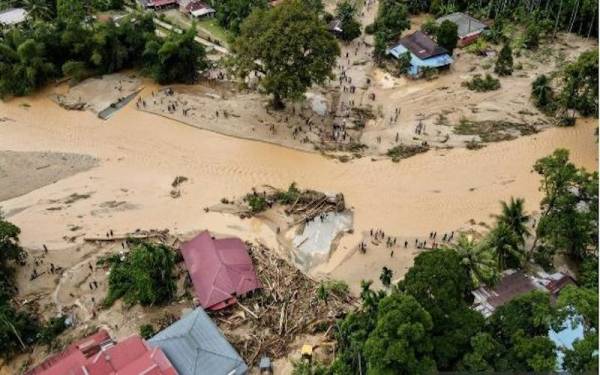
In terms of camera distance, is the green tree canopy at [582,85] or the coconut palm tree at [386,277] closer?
the coconut palm tree at [386,277]

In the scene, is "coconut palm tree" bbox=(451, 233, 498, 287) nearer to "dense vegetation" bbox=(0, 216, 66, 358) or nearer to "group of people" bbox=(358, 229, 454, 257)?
"group of people" bbox=(358, 229, 454, 257)

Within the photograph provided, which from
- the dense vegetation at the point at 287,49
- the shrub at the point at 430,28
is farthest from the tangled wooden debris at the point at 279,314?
the shrub at the point at 430,28

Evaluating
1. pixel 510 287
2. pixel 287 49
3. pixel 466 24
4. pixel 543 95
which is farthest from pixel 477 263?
pixel 466 24

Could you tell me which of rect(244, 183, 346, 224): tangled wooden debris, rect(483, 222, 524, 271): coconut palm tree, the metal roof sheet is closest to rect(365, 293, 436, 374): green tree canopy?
rect(483, 222, 524, 271): coconut palm tree

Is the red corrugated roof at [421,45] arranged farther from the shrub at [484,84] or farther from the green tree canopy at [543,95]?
the green tree canopy at [543,95]

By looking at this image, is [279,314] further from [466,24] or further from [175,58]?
[466,24]
